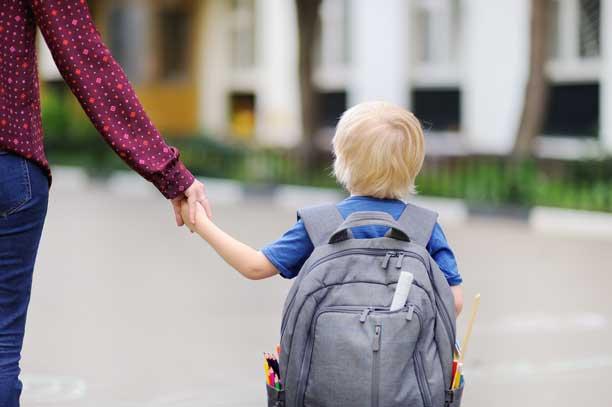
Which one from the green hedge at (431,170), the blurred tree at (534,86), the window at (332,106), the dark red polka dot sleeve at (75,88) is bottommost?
the green hedge at (431,170)

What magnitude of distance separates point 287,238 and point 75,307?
517cm

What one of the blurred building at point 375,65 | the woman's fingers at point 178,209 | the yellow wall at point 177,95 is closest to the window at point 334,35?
the blurred building at point 375,65

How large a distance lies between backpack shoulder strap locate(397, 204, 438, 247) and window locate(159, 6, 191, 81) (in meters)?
25.4

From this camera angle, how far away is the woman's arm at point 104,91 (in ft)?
11.1

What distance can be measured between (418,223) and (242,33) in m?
23.6

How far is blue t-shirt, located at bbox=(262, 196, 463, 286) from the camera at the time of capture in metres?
3.57

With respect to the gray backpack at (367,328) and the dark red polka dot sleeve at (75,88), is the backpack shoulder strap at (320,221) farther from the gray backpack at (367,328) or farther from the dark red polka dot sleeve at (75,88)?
the dark red polka dot sleeve at (75,88)

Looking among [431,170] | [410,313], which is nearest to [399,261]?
[410,313]

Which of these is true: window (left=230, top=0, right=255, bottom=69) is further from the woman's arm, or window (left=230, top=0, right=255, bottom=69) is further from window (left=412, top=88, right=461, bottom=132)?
the woman's arm

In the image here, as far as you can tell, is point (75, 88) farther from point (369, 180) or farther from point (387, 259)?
point (387, 259)

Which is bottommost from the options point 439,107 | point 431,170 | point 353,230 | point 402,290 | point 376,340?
point 431,170

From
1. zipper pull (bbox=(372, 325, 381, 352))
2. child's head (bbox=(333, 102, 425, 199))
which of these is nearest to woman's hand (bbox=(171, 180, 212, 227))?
child's head (bbox=(333, 102, 425, 199))

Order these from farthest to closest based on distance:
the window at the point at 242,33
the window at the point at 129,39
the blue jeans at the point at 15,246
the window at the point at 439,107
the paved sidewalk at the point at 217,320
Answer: the window at the point at 129,39 → the window at the point at 242,33 → the window at the point at 439,107 → the paved sidewalk at the point at 217,320 → the blue jeans at the point at 15,246

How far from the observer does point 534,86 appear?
15.9 m
